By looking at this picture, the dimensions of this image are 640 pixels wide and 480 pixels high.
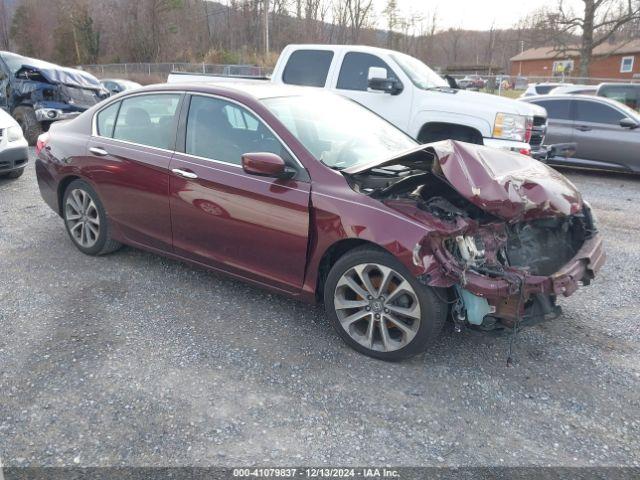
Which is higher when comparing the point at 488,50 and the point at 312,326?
the point at 488,50

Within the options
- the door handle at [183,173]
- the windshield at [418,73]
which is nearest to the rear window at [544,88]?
the windshield at [418,73]

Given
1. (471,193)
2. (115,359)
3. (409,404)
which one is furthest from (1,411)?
(471,193)

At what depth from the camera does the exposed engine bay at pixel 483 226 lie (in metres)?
2.94

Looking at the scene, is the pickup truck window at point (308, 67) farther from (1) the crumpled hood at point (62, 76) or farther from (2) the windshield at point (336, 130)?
(1) the crumpled hood at point (62, 76)

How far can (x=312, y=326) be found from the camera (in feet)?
12.2

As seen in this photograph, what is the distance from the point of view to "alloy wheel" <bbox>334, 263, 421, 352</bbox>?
3117 millimetres

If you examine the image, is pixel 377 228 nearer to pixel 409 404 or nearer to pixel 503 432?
pixel 409 404

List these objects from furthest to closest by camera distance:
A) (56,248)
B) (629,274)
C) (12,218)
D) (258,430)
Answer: (12,218) < (56,248) < (629,274) < (258,430)

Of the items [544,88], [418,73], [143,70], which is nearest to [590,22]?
[544,88]

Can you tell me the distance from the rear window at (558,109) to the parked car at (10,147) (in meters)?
9.34

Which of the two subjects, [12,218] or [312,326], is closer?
[312,326]

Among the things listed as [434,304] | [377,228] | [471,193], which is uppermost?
[471,193]

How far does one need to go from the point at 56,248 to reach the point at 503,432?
4465mm

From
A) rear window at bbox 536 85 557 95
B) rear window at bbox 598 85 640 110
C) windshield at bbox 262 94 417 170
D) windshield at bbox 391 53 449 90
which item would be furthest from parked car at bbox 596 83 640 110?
windshield at bbox 262 94 417 170
